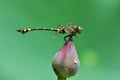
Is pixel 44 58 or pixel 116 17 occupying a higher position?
pixel 116 17

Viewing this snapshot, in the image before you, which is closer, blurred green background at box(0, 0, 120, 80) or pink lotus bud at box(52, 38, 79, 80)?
pink lotus bud at box(52, 38, 79, 80)

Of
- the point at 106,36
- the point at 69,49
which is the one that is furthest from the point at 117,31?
the point at 69,49

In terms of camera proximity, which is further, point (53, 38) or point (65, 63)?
point (53, 38)

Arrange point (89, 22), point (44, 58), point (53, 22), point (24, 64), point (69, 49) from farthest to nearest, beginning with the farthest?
point (89, 22) < point (53, 22) < point (44, 58) < point (24, 64) < point (69, 49)

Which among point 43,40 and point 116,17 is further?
point 116,17

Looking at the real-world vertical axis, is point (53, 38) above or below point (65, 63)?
above

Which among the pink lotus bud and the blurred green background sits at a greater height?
the blurred green background

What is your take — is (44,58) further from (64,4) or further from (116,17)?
(116,17)
